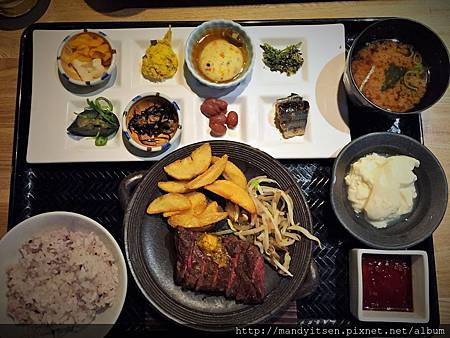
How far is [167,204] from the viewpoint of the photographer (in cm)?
259

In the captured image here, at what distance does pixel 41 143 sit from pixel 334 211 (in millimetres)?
1713

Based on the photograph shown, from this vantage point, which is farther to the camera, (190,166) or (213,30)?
(213,30)

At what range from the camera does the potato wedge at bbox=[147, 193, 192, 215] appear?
102 inches

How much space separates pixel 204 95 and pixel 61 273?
50.7 inches

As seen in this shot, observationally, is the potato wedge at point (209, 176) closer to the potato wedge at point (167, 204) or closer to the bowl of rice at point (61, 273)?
the potato wedge at point (167, 204)

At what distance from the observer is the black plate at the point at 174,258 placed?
8.19 feet

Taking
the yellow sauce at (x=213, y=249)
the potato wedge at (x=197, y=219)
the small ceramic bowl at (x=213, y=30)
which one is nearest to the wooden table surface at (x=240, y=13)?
the small ceramic bowl at (x=213, y=30)

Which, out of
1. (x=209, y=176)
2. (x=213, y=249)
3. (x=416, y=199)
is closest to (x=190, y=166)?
(x=209, y=176)

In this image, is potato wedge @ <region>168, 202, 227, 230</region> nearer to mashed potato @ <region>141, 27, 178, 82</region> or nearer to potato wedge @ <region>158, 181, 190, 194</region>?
potato wedge @ <region>158, 181, 190, 194</region>

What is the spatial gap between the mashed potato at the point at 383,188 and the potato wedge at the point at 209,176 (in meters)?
0.72

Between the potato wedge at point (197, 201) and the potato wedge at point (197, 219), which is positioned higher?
the potato wedge at point (197, 201)

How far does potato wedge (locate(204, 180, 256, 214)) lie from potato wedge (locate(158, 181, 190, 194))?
0.12 meters

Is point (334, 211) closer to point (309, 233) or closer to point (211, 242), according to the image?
point (309, 233)

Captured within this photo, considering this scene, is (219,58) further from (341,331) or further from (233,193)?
(341,331)
